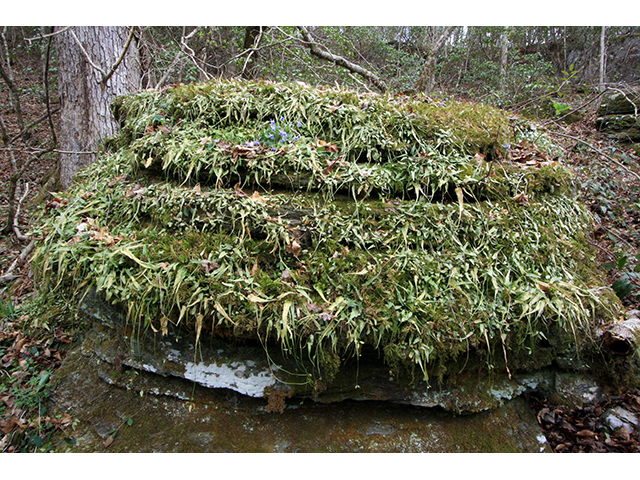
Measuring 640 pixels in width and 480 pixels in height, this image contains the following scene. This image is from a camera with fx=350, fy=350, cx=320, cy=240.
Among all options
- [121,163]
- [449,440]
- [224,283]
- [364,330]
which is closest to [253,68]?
[121,163]

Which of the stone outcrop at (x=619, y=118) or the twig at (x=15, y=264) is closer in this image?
the twig at (x=15, y=264)

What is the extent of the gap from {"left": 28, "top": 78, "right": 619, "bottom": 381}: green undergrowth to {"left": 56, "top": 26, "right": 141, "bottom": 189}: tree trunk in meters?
1.93

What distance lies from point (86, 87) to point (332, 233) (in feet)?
14.9

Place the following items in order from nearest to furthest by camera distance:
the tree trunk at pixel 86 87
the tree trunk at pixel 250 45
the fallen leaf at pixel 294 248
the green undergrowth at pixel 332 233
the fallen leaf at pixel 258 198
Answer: the green undergrowth at pixel 332 233 < the fallen leaf at pixel 294 248 < the fallen leaf at pixel 258 198 < the tree trunk at pixel 86 87 < the tree trunk at pixel 250 45

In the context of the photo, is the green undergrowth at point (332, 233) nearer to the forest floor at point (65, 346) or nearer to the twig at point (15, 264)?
the forest floor at point (65, 346)

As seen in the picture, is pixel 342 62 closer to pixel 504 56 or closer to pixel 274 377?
pixel 274 377

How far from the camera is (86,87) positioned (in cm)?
496

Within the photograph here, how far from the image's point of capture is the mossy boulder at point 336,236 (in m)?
2.45

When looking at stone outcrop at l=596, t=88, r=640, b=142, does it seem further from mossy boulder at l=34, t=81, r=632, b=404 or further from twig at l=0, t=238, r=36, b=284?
twig at l=0, t=238, r=36, b=284

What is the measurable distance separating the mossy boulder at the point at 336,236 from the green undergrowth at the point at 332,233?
0.01m

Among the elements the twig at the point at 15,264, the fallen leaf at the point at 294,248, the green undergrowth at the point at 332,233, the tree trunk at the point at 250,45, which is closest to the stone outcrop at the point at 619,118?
the green undergrowth at the point at 332,233

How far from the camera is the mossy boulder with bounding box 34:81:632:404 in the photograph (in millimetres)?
2445

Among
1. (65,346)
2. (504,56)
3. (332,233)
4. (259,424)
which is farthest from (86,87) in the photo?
(504,56)

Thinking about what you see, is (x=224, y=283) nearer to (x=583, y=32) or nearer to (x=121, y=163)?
(x=121, y=163)
